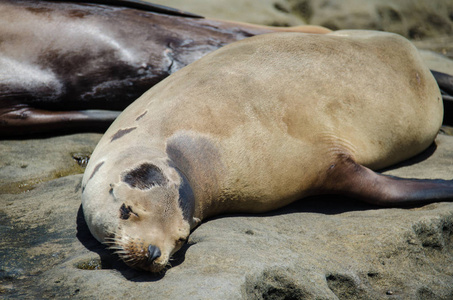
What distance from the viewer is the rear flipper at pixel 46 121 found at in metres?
4.69

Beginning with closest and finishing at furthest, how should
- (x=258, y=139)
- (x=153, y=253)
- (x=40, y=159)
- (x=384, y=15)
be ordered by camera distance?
(x=153, y=253)
(x=258, y=139)
(x=40, y=159)
(x=384, y=15)

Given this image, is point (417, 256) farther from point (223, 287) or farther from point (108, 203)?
point (108, 203)

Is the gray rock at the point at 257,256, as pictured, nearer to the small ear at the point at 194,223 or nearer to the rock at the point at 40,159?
the small ear at the point at 194,223

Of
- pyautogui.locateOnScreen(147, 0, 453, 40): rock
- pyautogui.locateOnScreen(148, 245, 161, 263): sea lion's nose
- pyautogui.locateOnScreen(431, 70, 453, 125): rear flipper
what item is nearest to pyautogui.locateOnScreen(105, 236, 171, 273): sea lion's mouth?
pyautogui.locateOnScreen(148, 245, 161, 263): sea lion's nose

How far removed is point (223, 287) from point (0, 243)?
1286 millimetres

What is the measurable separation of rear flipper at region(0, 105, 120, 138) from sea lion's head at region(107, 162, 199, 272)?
2250mm

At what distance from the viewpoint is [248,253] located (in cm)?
262

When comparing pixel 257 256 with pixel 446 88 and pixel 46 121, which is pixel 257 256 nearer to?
pixel 46 121

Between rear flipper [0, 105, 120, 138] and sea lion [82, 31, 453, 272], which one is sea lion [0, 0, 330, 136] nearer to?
rear flipper [0, 105, 120, 138]

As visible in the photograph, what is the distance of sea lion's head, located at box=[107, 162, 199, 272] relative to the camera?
2455 mm

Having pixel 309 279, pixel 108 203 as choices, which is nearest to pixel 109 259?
pixel 108 203

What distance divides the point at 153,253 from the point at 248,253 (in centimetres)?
47

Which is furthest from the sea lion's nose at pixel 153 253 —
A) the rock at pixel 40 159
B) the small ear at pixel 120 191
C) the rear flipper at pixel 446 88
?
the rear flipper at pixel 446 88

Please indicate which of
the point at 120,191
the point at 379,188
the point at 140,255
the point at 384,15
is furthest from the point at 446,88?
the point at 384,15
